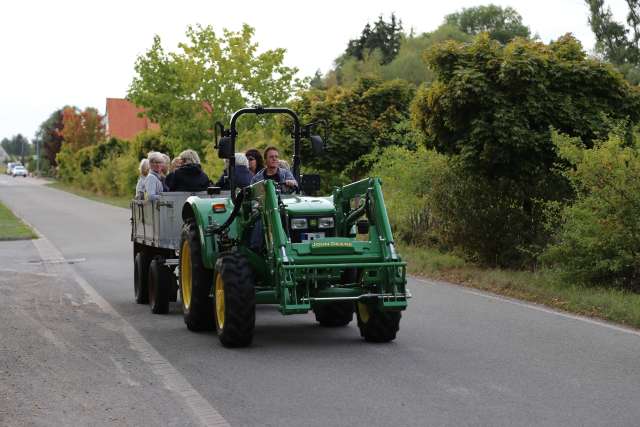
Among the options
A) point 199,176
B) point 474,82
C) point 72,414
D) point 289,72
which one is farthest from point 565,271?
point 289,72

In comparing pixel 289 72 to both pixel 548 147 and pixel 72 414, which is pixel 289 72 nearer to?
pixel 548 147

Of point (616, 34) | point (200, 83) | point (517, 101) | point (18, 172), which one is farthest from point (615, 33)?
point (18, 172)

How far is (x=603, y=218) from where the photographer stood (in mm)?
13633

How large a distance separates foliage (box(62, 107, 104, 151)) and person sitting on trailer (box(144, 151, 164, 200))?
89.3 m

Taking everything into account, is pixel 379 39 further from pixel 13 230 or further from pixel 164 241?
pixel 164 241

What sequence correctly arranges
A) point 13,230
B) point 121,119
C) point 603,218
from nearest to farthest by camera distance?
point 603,218, point 13,230, point 121,119

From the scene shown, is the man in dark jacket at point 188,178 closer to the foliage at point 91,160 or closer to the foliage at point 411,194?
the foliage at point 411,194

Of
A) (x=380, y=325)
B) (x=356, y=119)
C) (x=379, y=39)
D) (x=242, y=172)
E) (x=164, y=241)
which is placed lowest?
(x=380, y=325)

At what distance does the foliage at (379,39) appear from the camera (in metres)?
96.9

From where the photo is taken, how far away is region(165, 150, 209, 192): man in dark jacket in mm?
13359

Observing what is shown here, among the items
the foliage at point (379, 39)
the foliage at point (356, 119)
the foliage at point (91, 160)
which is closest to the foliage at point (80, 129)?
the foliage at point (91, 160)

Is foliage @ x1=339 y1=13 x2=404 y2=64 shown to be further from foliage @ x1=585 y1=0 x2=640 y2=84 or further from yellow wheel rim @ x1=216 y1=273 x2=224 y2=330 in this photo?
yellow wheel rim @ x1=216 y1=273 x2=224 y2=330

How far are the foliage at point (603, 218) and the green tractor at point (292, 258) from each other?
3840mm

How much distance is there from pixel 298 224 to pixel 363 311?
1.09 meters
